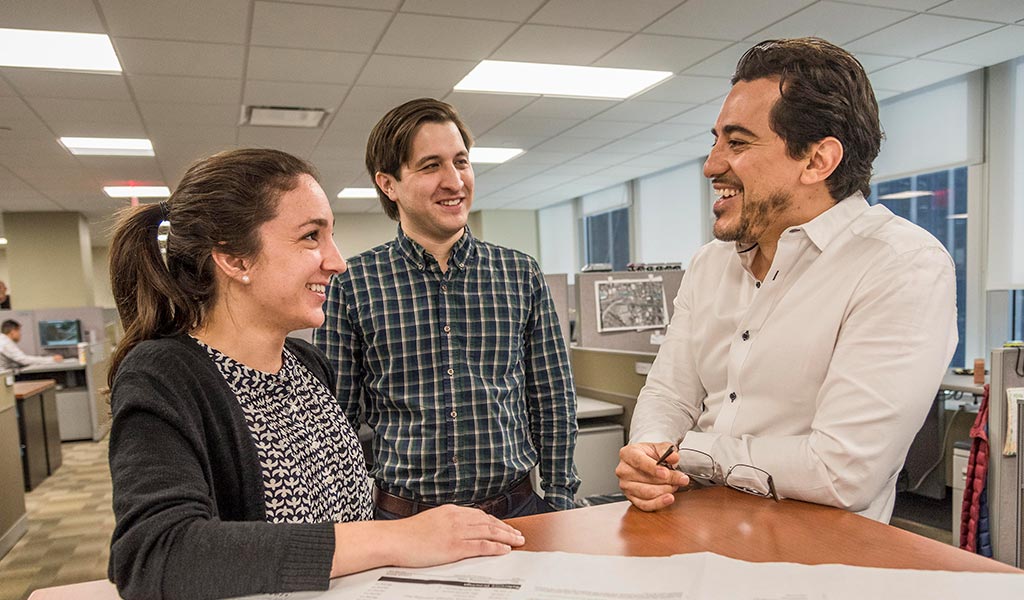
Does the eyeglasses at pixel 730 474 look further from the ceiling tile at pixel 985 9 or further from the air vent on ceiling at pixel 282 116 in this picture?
the air vent on ceiling at pixel 282 116

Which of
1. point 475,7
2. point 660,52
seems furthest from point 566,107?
point 475,7

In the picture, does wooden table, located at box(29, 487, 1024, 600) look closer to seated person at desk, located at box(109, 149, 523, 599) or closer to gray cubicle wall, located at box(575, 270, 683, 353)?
seated person at desk, located at box(109, 149, 523, 599)

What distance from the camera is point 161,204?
102cm

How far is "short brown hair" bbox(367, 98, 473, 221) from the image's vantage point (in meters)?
1.50

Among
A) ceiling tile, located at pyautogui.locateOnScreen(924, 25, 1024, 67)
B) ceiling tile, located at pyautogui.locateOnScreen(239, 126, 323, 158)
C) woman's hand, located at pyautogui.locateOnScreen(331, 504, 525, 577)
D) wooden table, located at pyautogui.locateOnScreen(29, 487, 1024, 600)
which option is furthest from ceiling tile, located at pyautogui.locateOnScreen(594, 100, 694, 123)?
woman's hand, located at pyautogui.locateOnScreen(331, 504, 525, 577)

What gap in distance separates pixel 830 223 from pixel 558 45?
2947 mm

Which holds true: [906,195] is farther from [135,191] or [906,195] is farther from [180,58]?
[135,191]

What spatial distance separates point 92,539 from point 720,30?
4.49m

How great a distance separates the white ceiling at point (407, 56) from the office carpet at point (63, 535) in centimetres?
242

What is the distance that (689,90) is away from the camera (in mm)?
4594

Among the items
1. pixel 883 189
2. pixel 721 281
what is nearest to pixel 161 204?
pixel 721 281

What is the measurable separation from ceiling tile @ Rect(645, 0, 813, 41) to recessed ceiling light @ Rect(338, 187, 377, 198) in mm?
5271

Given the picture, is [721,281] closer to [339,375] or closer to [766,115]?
[766,115]

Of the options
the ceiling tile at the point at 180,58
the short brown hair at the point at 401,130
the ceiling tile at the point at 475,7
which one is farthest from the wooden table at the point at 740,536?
the ceiling tile at the point at 180,58
